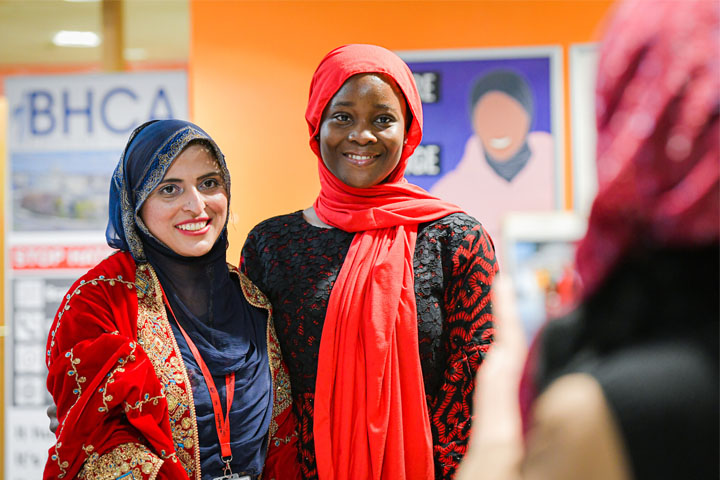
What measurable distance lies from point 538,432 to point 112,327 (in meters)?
1.21

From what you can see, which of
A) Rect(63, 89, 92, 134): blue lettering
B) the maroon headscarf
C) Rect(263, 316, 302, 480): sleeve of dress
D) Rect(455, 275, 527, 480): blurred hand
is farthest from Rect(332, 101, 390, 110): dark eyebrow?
Rect(63, 89, 92, 134): blue lettering

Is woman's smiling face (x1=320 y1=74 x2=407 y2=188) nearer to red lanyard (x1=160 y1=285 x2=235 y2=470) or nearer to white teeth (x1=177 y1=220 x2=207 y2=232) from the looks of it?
white teeth (x1=177 y1=220 x2=207 y2=232)

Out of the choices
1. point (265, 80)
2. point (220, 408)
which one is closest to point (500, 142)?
point (265, 80)

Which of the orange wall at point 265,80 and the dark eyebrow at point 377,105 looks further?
the orange wall at point 265,80

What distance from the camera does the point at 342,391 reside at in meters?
1.78

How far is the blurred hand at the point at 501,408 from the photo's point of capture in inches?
26.5

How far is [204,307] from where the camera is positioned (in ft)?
5.90

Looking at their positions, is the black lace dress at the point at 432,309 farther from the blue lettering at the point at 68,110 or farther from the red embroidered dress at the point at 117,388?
the blue lettering at the point at 68,110

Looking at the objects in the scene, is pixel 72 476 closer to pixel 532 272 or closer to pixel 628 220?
pixel 628 220

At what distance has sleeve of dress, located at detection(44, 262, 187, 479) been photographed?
59.3 inches

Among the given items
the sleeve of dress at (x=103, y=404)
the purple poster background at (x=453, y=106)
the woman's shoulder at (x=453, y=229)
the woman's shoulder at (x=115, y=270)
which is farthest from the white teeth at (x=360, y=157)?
the purple poster background at (x=453, y=106)

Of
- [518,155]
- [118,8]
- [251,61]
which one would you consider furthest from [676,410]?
[118,8]

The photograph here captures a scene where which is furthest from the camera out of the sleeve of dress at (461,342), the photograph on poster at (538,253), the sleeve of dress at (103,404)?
the photograph on poster at (538,253)

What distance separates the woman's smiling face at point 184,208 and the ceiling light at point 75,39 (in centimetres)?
367
